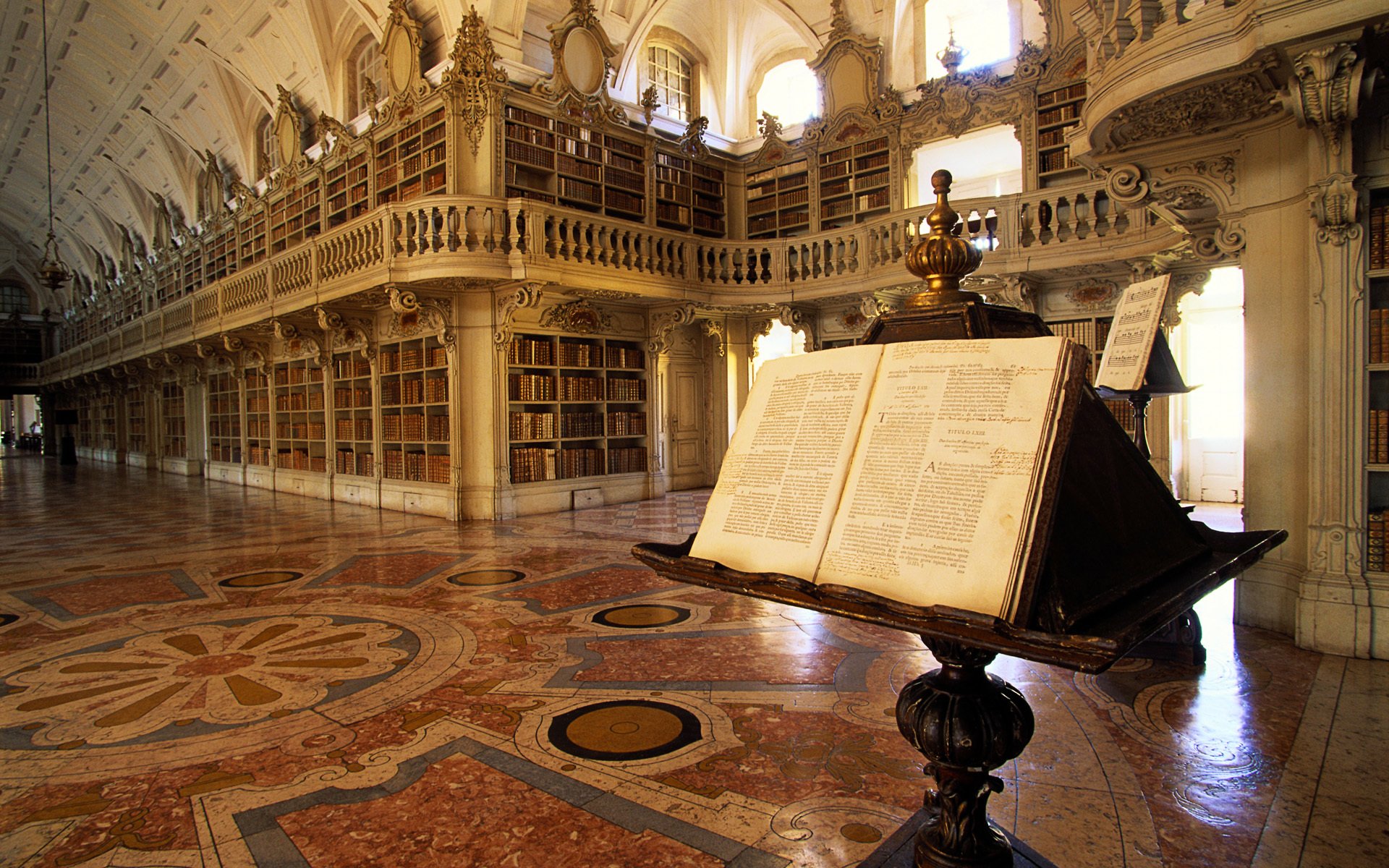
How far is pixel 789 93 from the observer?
12.5 m

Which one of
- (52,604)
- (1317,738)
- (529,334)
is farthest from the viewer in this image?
(529,334)

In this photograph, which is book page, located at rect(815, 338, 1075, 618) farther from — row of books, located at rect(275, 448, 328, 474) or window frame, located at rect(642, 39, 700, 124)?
row of books, located at rect(275, 448, 328, 474)

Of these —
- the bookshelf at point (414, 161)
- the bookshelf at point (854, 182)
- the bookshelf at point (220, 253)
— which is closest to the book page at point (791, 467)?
the bookshelf at point (414, 161)

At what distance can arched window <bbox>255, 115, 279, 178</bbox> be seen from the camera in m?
13.9

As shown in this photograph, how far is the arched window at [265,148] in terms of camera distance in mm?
13922

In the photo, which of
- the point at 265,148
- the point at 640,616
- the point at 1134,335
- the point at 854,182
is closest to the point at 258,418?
the point at 265,148

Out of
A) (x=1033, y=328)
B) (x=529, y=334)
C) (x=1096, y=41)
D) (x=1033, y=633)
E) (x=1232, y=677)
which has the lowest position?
(x=1232, y=677)

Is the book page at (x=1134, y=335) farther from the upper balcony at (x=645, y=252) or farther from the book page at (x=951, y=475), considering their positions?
the upper balcony at (x=645, y=252)

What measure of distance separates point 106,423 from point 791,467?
2955 centimetres

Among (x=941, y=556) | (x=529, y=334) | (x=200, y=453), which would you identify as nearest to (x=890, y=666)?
(x=941, y=556)

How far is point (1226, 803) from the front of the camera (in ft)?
7.43

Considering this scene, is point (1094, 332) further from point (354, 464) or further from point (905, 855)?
point (354, 464)

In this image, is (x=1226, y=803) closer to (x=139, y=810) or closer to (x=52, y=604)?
(x=139, y=810)

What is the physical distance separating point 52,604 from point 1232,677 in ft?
23.2
